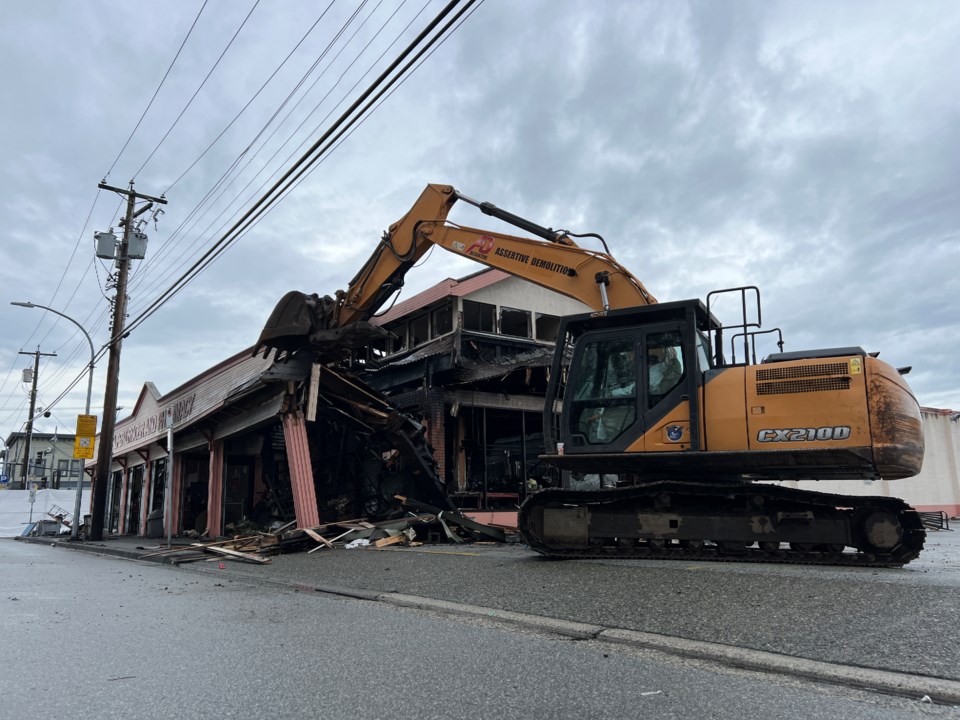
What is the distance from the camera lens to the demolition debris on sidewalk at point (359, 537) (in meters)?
13.3

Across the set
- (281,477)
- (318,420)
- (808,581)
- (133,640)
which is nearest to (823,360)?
(808,581)

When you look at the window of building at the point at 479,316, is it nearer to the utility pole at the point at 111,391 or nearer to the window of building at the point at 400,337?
the window of building at the point at 400,337

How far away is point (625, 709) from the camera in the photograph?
3.62 m

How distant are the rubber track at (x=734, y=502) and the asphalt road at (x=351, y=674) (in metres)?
1.92

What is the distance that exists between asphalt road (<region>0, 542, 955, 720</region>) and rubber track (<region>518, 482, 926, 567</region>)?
192cm

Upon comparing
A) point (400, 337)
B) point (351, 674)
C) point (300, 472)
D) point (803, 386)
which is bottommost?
point (351, 674)

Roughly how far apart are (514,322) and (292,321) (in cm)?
872

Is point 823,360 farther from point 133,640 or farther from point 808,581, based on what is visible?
point 133,640

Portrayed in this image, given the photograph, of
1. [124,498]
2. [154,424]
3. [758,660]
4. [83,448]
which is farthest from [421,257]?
[124,498]

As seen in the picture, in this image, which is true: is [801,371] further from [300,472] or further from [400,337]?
[400,337]

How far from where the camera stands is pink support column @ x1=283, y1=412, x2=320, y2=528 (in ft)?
49.4

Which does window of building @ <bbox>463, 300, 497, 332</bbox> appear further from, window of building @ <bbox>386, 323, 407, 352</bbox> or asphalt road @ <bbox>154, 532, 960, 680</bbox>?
asphalt road @ <bbox>154, 532, 960, 680</bbox>

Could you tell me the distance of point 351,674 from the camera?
438cm

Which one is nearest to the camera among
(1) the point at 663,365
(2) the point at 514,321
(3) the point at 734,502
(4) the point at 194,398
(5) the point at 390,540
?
(3) the point at 734,502
